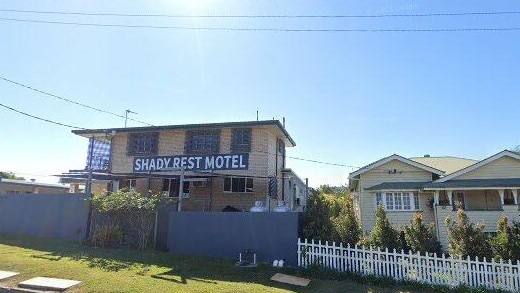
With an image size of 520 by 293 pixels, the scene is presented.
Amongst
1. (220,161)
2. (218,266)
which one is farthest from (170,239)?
(220,161)

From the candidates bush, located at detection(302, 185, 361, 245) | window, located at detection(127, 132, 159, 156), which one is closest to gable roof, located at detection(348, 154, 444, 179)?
bush, located at detection(302, 185, 361, 245)

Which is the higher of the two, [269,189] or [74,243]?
[269,189]

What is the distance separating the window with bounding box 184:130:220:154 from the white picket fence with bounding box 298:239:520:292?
1187 centimetres

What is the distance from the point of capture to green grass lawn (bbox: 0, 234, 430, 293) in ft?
31.5

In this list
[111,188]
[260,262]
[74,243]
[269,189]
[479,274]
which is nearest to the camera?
[479,274]

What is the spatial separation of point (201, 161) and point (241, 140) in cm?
284

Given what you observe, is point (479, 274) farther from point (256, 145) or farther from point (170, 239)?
point (256, 145)

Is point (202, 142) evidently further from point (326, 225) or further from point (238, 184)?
point (326, 225)

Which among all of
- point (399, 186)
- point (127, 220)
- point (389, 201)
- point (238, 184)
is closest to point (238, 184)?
point (238, 184)

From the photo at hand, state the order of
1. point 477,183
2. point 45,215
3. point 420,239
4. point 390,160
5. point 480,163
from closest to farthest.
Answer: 1. point 420,239
2. point 45,215
3. point 477,183
4. point 480,163
5. point 390,160

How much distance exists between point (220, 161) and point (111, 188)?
371 inches

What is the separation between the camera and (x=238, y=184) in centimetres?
2288

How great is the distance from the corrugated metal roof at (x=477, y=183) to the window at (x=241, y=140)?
36.1ft

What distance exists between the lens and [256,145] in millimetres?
22562
